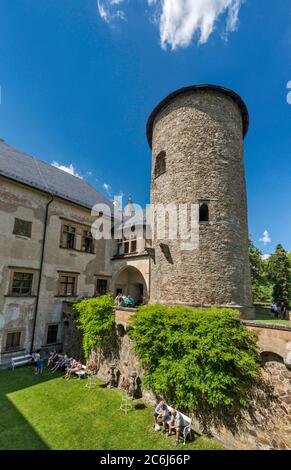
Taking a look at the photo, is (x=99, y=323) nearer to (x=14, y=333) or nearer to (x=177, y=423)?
(x=14, y=333)

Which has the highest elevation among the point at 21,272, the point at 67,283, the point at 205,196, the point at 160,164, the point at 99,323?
the point at 160,164

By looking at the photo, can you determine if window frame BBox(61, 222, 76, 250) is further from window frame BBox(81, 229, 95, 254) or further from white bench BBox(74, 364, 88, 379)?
white bench BBox(74, 364, 88, 379)

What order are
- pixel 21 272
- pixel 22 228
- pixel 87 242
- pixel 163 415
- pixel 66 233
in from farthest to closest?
pixel 87 242
pixel 66 233
pixel 22 228
pixel 21 272
pixel 163 415

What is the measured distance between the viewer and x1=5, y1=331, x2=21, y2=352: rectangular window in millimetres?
14418

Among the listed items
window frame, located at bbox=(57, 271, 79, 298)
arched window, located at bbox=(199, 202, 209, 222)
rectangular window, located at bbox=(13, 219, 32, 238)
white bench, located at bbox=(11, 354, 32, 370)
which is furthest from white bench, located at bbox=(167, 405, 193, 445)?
rectangular window, located at bbox=(13, 219, 32, 238)

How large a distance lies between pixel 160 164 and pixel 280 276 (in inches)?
1178

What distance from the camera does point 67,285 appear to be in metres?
18.2

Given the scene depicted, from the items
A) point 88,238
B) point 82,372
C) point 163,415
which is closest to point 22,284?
point 88,238

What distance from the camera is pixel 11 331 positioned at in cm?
1455

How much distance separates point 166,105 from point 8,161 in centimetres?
1253

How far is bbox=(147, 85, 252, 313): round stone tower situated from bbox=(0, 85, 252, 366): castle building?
0.06 meters

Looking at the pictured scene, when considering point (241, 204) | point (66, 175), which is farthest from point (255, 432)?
point (66, 175)

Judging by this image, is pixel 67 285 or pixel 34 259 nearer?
pixel 34 259

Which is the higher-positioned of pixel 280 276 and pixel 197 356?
pixel 280 276
